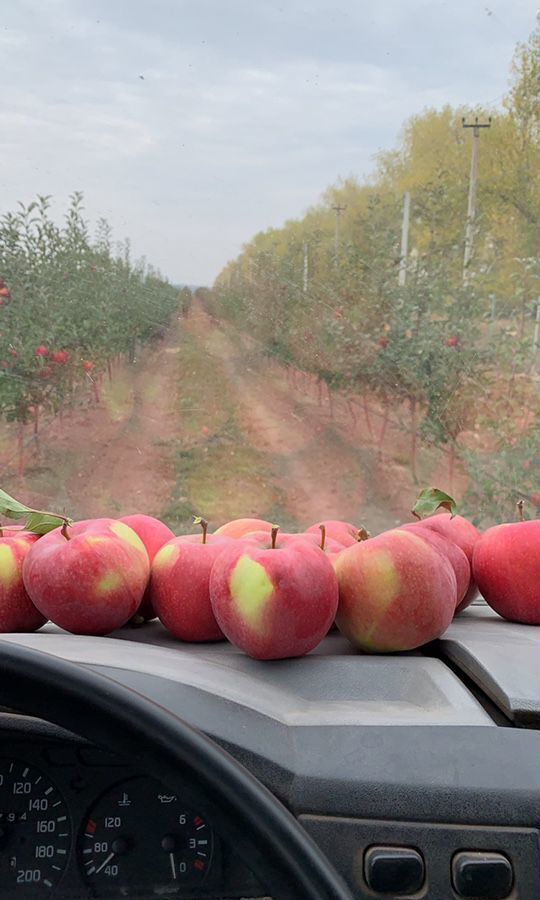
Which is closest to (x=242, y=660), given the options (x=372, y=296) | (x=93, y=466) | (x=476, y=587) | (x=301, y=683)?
(x=301, y=683)

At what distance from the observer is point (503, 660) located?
937 mm

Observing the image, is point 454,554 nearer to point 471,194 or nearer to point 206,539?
point 206,539

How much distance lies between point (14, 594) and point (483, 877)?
0.58 metres

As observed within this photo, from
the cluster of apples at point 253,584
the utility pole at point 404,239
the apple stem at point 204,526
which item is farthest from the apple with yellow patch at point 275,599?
the utility pole at point 404,239

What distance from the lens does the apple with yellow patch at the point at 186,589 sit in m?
1.02

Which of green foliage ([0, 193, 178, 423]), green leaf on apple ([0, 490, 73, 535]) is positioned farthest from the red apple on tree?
green foliage ([0, 193, 178, 423])

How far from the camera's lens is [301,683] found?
91 cm

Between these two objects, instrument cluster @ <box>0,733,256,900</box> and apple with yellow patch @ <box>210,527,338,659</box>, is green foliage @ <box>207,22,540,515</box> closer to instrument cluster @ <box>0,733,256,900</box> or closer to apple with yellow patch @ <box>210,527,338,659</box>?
apple with yellow patch @ <box>210,527,338,659</box>

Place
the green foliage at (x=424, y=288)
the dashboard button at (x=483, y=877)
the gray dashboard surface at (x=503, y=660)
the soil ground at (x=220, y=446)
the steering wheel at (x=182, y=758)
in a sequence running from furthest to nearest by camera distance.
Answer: the green foliage at (x=424, y=288) → the soil ground at (x=220, y=446) → the gray dashboard surface at (x=503, y=660) → the dashboard button at (x=483, y=877) → the steering wheel at (x=182, y=758)

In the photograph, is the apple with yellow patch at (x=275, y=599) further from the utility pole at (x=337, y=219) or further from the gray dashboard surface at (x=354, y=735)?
the utility pole at (x=337, y=219)

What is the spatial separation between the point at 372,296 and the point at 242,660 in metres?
1.13

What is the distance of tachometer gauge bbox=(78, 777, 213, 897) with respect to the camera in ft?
2.68

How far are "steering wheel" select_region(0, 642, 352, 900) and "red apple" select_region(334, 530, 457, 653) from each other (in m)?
0.40

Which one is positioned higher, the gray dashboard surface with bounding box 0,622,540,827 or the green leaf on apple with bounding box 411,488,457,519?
the green leaf on apple with bounding box 411,488,457,519
